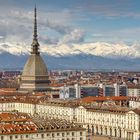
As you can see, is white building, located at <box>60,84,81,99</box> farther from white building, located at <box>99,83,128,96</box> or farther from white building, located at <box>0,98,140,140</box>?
white building, located at <box>0,98,140,140</box>

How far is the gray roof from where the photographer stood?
163 meters

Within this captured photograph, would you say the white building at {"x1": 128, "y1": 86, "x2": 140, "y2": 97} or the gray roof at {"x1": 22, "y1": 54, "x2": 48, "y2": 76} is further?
the white building at {"x1": 128, "y1": 86, "x2": 140, "y2": 97}

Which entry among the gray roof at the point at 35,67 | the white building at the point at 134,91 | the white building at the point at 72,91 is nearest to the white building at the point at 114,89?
the white building at the point at 134,91

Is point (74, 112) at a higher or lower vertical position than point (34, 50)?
lower

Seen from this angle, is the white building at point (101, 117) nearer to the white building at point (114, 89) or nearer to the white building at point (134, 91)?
the white building at point (114, 89)

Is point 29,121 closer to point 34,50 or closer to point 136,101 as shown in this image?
point 136,101

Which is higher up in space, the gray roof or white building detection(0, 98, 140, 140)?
the gray roof

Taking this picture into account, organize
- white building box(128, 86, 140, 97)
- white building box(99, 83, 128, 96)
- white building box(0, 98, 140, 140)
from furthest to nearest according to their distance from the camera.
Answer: white building box(128, 86, 140, 97) < white building box(99, 83, 128, 96) < white building box(0, 98, 140, 140)

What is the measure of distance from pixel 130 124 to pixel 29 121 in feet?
77.5

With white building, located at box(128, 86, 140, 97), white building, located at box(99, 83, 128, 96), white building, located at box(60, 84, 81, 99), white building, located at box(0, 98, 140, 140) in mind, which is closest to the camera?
white building, located at box(0, 98, 140, 140)

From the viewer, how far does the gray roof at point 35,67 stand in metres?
163

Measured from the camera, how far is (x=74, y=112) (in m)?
120

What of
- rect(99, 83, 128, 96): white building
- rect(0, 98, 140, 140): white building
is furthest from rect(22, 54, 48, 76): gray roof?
rect(0, 98, 140, 140): white building

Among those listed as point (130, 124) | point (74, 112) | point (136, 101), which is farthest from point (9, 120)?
point (136, 101)
